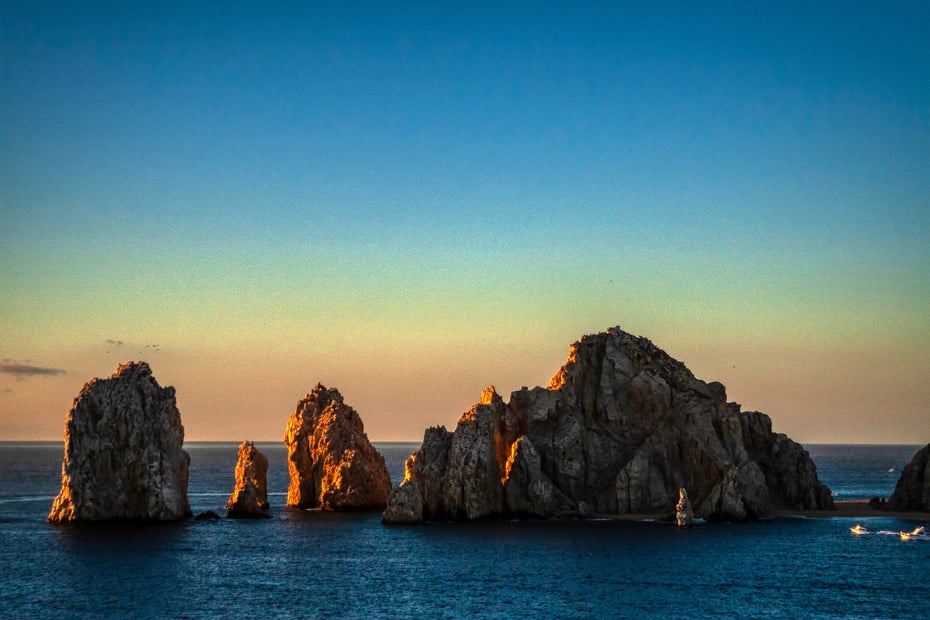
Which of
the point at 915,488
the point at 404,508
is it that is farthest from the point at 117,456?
the point at 915,488

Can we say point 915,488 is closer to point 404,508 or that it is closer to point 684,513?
point 684,513

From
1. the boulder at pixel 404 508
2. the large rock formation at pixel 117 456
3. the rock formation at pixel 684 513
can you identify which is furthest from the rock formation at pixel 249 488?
the rock formation at pixel 684 513

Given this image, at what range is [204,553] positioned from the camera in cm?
10956

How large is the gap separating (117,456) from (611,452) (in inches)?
2687

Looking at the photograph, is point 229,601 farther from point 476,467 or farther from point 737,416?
point 737,416

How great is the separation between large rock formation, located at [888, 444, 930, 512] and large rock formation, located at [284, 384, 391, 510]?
7786cm

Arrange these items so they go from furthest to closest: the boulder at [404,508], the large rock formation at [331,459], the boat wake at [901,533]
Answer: the large rock formation at [331,459] < the boulder at [404,508] < the boat wake at [901,533]

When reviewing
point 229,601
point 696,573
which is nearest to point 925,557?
point 696,573

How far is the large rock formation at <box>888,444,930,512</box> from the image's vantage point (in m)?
142

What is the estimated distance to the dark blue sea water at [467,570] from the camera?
84.1 m

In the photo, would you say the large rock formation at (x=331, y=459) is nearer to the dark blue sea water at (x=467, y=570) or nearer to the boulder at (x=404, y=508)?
the dark blue sea water at (x=467, y=570)

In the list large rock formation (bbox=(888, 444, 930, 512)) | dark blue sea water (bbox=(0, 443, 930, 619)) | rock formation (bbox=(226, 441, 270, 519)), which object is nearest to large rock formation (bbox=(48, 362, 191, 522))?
dark blue sea water (bbox=(0, 443, 930, 619))

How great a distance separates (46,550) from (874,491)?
513 feet

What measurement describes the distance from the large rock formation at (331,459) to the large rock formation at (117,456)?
28663 millimetres
